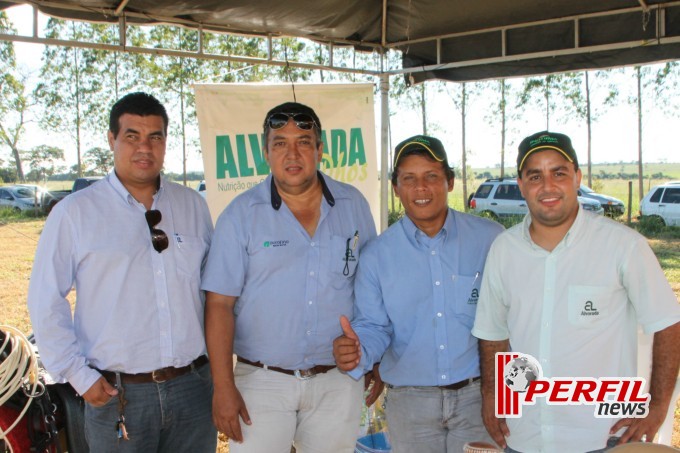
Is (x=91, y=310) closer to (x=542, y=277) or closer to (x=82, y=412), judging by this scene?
(x=82, y=412)

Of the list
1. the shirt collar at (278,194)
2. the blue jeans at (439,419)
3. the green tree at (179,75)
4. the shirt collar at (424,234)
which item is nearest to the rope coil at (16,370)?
the shirt collar at (278,194)

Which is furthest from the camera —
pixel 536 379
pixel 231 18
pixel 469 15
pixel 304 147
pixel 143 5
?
pixel 469 15

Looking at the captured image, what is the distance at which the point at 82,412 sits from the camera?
9.12 feet

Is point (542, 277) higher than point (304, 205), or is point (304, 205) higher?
point (304, 205)

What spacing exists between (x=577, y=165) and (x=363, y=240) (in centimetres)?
101

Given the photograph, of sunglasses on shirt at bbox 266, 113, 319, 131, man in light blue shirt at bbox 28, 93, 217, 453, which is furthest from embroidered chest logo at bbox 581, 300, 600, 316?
man in light blue shirt at bbox 28, 93, 217, 453

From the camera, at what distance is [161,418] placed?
2.60m

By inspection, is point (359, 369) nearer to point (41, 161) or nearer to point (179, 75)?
point (179, 75)

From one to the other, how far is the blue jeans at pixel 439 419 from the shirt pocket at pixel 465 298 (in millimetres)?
288

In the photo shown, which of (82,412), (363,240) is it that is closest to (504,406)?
(363,240)

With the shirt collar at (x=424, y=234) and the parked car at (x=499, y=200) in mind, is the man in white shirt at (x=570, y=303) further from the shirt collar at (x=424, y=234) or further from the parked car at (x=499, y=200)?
the parked car at (x=499, y=200)

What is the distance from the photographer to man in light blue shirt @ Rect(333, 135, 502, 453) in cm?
251

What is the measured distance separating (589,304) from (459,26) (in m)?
3.07

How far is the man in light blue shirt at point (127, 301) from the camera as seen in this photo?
245 cm
